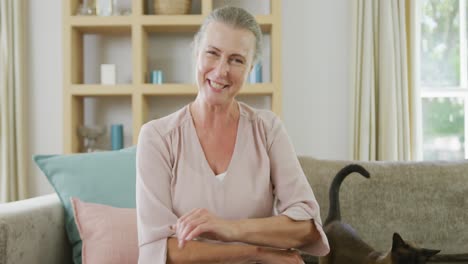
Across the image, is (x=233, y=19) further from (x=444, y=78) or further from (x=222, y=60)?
(x=444, y=78)

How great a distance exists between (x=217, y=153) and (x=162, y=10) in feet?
6.54

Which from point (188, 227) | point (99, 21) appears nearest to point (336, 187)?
point (188, 227)

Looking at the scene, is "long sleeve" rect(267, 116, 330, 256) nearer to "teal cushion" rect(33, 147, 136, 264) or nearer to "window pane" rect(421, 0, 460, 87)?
"teal cushion" rect(33, 147, 136, 264)

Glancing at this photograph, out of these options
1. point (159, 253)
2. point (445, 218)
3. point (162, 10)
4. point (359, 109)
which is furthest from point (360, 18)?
point (159, 253)

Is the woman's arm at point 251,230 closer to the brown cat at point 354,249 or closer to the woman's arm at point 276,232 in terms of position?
the woman's arm at point 276,232

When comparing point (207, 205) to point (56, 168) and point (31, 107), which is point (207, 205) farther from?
point (31, 107)

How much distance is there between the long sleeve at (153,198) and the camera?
1.33m

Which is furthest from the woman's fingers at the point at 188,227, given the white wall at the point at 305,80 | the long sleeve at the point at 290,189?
the white wall at the point at 305,80

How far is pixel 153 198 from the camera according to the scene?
4.48 feet

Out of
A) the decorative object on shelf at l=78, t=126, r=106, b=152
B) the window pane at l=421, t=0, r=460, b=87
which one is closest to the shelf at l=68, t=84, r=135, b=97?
the decorative object on shelf at l=78, t=126, r=106, b=152

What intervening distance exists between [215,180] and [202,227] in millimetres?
215

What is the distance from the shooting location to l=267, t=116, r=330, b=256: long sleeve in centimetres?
141

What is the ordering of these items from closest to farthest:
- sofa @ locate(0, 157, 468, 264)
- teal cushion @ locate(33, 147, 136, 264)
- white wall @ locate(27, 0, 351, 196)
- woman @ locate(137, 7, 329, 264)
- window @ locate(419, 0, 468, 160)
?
woman @ locate(137, 7, 329, 264), teal cushion @ locate(33, 147, 136, 264), sofa @ locate(0, 157, 468, 264), white wall @ locate(27, 0, 351, 196), window @ locate(419, 0, 468, 160)

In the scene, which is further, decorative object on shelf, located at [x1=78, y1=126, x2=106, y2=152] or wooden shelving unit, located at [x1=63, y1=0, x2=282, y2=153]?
decorative object on shelf, located at [x1=78, y1=126, x2=106, y2=152]
